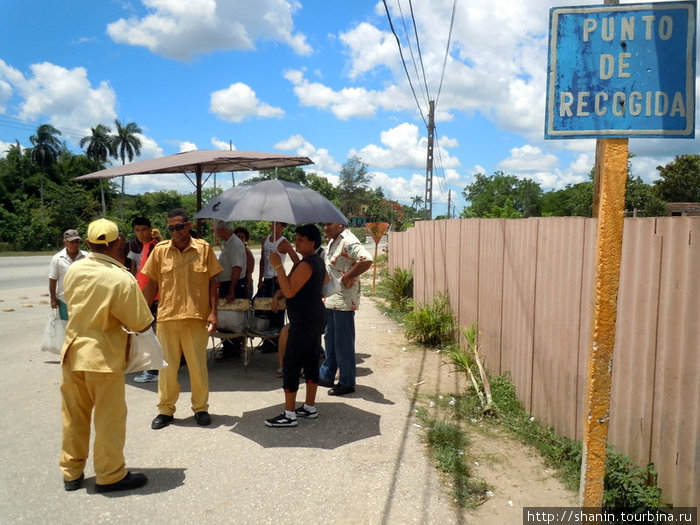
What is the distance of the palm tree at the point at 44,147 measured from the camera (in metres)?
49.4

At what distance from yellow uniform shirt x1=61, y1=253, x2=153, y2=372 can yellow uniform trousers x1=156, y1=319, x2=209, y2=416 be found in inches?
45.0

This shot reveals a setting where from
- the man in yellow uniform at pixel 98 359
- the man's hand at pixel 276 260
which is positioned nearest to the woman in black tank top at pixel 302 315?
the man's hand at pixel 276 260

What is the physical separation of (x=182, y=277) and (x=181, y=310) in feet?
0.97

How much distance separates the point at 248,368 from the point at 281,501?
10.6 feet

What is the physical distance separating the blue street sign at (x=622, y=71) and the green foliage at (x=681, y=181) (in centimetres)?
4055

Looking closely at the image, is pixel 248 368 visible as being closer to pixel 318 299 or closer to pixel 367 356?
pixel 367 356

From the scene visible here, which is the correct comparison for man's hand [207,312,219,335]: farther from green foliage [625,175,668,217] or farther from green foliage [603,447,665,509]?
green foliage [625,175,668,217]

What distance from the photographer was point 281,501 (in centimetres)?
340

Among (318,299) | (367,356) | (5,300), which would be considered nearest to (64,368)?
(318,299)

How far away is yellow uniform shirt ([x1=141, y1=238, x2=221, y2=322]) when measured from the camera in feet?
14.9

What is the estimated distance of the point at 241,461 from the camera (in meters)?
3.95

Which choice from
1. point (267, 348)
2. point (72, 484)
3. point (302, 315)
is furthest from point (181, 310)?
point (267, 348)

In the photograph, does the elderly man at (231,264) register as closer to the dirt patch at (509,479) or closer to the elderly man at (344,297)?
the elderly man at (344,297)

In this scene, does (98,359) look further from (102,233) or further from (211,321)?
(211,321)
